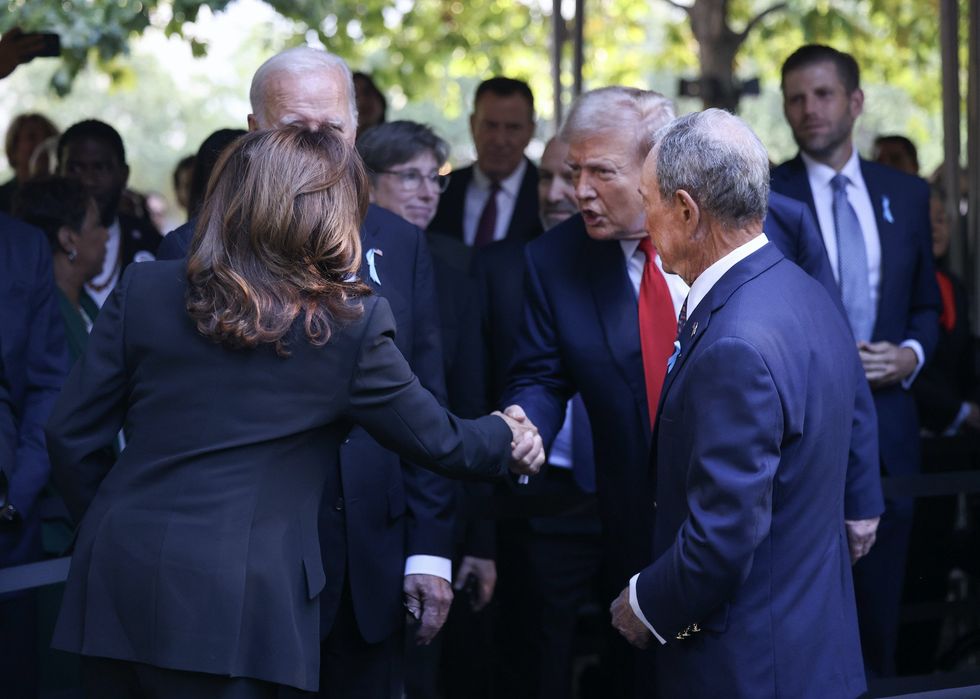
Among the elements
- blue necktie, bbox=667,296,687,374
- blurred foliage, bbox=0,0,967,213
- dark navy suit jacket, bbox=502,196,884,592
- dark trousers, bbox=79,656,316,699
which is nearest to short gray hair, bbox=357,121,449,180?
blurred foliage, bbox=0,0,967,213

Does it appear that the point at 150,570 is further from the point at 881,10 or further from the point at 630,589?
the point at 881,10

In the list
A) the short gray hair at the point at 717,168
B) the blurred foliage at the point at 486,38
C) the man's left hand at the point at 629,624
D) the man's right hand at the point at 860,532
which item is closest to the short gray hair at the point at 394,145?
the blurred foliage at the point at 486,38

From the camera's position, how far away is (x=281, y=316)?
2.65 metres

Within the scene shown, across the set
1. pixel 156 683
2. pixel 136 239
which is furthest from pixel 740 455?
pixel 136 239

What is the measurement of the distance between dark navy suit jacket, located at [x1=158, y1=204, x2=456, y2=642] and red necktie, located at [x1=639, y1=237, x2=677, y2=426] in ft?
1.93

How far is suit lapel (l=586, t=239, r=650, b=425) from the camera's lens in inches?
149

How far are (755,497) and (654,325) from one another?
1.09m

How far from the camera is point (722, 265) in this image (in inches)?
119

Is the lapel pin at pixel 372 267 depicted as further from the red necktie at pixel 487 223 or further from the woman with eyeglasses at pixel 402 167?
the red necktie at pixel 487 223

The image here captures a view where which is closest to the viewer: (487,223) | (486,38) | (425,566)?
(425,566)

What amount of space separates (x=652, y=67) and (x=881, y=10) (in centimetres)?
440

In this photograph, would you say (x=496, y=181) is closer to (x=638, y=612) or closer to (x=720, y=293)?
(x=720, y=293)

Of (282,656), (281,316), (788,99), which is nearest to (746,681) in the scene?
(282,656)

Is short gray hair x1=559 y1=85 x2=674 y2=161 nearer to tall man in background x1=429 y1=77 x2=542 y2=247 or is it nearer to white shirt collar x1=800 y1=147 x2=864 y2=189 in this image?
white shirt collar x1=800 y1=147 x2=864 y2=189
